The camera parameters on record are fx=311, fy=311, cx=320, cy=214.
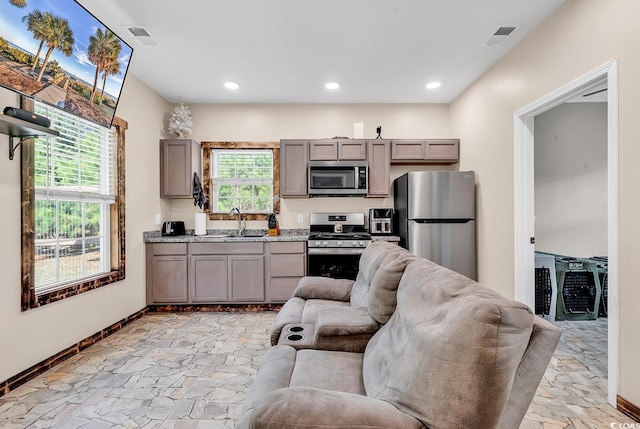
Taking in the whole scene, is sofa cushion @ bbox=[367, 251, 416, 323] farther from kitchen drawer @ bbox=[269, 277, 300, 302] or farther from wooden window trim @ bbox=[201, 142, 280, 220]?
wooden window trim @ bbox=[201, 142, 280, 220]

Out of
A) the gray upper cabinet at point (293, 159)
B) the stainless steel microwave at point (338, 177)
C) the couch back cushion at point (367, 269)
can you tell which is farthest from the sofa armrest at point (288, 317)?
the gray upper cabinet at point (293, 159)

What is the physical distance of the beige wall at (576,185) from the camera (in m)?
3.79

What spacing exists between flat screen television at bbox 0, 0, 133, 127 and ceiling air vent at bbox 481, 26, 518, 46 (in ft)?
10.1

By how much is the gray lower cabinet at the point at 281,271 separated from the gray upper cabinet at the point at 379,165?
140 cm

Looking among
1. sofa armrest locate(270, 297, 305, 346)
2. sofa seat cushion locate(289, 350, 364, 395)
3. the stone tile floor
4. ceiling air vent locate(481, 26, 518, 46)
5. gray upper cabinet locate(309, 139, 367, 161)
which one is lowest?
the stone tile floor

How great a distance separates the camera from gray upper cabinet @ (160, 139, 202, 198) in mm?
4105

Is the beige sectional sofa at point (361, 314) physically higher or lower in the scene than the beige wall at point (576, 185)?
lower

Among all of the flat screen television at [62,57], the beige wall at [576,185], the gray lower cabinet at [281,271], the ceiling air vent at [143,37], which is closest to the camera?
the flat screen television at [62,57]

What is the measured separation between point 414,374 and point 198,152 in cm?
414

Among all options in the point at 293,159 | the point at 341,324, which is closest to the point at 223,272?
the point at 293,159

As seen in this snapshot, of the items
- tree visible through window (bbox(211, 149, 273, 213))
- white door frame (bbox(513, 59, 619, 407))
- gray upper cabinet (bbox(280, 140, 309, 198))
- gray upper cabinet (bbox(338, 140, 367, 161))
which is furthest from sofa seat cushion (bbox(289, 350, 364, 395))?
tree visible through window (bbox(211, 149, 273, 213))

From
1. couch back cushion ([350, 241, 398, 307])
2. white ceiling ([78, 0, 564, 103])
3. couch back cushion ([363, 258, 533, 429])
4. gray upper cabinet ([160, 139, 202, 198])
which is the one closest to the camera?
couch back cushion ([363, 258, 533, 429])

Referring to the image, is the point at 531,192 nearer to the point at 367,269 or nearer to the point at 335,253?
the point at 367,269

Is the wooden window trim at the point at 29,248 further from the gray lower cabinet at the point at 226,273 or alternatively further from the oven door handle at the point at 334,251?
the oven door handle at the point at 334,251
